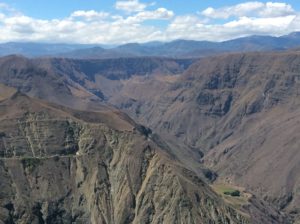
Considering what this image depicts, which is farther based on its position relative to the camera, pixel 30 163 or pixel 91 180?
pixel 30 163

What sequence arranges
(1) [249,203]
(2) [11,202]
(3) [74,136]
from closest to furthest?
1. (2) [11,202]
2. (3) [74,136]
3. (1) [249,203]

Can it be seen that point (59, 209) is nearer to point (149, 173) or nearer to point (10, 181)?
point (10, 181)

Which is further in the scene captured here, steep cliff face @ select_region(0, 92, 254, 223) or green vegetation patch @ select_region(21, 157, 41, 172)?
green vegetation patch @ select_region(21, 157, 41, 172)

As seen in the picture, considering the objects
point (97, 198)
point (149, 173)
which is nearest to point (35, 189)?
point (97, 198)

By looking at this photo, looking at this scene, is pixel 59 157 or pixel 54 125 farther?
pixel 54 125

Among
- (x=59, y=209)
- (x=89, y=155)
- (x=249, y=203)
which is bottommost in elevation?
(x=249, y=203)

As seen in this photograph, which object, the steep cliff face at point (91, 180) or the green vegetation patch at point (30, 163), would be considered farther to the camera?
the green vegetation patch at point (30, 163)

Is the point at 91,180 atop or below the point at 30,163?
below

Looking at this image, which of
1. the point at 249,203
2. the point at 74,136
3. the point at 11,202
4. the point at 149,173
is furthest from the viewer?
the point at 249,203
